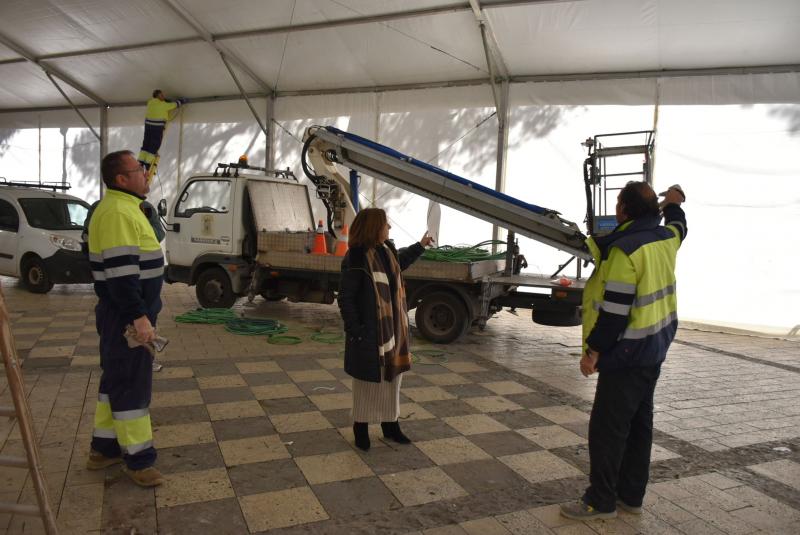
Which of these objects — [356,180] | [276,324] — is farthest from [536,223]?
[276,324]

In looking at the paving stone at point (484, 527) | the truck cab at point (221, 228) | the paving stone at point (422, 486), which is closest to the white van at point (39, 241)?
the truck cab at point (221, 228)

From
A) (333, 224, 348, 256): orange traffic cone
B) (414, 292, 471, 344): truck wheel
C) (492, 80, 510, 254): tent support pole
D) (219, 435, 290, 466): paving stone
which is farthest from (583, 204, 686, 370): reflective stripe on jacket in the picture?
(492, 80, 510, 254): tent support pole

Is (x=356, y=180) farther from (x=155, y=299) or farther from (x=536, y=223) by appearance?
(x=155, y=299)

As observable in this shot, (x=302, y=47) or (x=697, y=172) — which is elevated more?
(x=302, y=47)

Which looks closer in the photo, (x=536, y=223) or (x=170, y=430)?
(x=170, y=430)

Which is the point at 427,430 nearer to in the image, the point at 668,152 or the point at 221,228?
the point at 221,228

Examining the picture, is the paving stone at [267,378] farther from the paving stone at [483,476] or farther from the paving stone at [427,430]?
the paving stone at [483,476]

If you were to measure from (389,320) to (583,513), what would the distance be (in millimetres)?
1601

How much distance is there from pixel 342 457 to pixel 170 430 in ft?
4.31

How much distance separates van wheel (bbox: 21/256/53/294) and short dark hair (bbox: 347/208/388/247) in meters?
8.56

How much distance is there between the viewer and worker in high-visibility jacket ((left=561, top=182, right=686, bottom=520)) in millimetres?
2984

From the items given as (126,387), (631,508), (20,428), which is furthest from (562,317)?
(20,428)

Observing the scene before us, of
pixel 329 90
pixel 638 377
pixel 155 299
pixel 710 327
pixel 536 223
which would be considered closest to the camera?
pixel 638 377

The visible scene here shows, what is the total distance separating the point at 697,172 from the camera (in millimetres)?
9242
